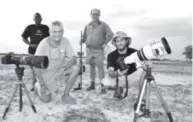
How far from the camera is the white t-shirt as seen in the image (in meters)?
5.18

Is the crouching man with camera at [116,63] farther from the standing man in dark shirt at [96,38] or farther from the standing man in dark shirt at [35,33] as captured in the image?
the standing man in dark shirt at [35,33]

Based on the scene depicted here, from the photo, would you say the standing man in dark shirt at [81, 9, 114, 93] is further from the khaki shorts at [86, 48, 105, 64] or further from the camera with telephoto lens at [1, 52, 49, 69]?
the camera with telephoto lens at [1, 52, 49, 69]

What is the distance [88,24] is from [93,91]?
186cm

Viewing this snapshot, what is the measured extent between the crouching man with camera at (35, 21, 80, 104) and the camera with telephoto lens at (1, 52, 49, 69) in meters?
0.90

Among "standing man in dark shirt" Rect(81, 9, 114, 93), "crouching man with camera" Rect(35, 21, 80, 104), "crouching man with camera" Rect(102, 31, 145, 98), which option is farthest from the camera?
"standing man in dark shirt" Rect(81, 9, 114, 93)

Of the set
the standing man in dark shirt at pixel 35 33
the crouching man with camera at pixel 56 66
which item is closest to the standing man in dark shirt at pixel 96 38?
the standing man in dark shirt at pixel 35 33

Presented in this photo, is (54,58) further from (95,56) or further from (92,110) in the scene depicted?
(95,56)

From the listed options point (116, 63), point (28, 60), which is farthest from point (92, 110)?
point (28, 60)

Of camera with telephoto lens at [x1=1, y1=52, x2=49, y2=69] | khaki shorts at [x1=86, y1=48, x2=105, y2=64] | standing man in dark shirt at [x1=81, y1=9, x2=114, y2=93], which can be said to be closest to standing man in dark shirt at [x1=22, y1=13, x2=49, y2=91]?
standing man in dark shirt at [x1=81, y1=9, x2=114, y2=93]

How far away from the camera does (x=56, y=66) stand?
207 inches

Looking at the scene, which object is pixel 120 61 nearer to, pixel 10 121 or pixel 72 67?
pixel 72 67

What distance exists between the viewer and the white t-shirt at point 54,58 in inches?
204

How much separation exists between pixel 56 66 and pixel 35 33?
5.13 ft

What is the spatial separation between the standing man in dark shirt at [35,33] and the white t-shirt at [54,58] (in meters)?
1.27
